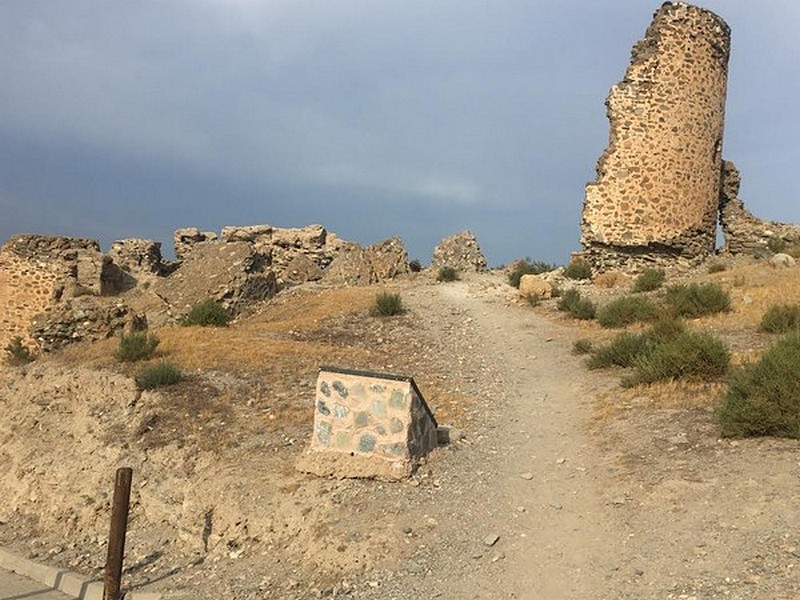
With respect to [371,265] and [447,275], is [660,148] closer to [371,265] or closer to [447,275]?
[447,275]

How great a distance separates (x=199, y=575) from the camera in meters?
6.61

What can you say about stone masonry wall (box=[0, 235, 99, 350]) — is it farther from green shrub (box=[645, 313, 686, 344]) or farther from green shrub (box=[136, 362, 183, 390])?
green shrub (box=[645, 313, 686, 344])

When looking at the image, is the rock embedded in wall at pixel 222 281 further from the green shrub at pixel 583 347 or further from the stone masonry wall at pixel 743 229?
the stone masonry wall at pixel 743 229

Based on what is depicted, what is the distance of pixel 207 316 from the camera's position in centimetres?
1641

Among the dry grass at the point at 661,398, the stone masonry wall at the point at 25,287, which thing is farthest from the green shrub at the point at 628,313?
the stone masonry wall at the point at 25,287

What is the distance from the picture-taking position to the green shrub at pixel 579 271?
20848 millimetres

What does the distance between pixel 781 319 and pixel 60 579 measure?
11344mm

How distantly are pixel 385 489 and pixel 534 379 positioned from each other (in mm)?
4967

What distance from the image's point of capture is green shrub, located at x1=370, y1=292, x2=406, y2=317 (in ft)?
55.2

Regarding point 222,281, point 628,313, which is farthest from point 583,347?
point 222,281

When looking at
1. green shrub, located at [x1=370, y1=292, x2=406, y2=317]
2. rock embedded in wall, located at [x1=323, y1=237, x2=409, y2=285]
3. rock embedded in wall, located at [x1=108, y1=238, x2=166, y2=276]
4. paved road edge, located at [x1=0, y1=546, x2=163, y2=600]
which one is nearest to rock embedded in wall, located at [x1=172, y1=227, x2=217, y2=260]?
rock embedded in wall, located at [x1=108, y1=238, x2=166, y2=276]

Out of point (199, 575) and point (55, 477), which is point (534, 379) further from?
point (55, 477)

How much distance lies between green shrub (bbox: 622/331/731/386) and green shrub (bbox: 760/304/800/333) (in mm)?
2768

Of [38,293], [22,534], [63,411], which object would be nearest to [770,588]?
[22,534]
